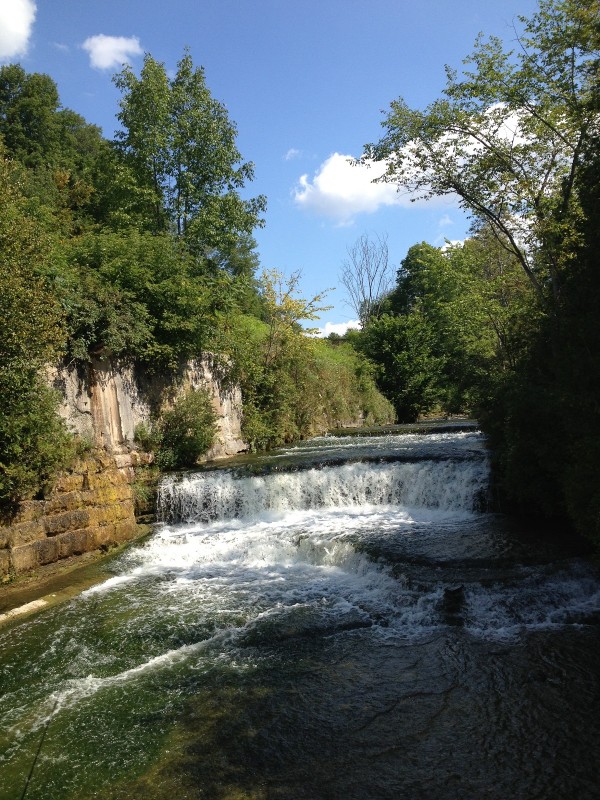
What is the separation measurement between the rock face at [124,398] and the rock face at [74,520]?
1.23 meters

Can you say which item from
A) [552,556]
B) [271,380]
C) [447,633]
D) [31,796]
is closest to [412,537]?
[552,556]

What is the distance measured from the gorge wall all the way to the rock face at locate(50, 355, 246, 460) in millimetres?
22

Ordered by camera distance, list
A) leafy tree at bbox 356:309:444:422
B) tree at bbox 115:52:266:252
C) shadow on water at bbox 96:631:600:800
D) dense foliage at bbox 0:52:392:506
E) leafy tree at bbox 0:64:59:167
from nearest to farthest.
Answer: shadow on water at bbox 96:631:600:800, dense foliage at bbox 0:52:392:506, tree at bbox 115:52:266:252, leafy tree at bbox 356:309:444:422, leafy tree at bbox 0:64:59:167

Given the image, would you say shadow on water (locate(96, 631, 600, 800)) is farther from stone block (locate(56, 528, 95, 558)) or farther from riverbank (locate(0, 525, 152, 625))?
stone block (locate(56, 528, 95, 558))

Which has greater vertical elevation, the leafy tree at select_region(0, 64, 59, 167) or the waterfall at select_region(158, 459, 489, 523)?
the leafy tree at select_region(0, 64, 59, 167)

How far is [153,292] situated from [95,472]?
587cm

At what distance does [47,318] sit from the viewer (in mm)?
8586

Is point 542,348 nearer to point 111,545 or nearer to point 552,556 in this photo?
point 552,556

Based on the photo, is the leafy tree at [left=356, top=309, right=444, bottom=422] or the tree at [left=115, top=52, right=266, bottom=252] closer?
the tree at [left=115, top=52, right=266, bottom=252]

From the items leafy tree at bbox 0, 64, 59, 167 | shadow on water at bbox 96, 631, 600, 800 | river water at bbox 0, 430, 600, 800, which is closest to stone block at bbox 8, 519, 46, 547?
river water at bbox 0, 430, 600, 800

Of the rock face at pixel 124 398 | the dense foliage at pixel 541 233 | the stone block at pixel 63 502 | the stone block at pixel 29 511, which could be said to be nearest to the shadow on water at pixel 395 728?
the dense foliage at pixel 541 233

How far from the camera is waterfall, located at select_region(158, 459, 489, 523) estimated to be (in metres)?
11.5

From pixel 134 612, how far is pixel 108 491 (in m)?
3.70

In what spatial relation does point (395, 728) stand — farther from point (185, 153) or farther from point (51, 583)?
point (185, 153)
